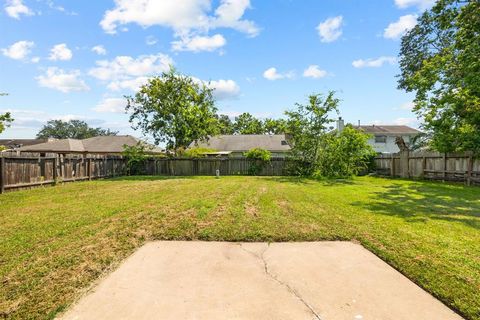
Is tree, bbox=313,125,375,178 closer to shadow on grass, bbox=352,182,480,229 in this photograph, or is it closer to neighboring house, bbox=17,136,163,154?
shadow on grass, bbox=352,182,480,229

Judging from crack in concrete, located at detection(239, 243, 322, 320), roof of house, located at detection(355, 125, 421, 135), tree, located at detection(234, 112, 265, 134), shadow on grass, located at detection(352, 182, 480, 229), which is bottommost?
shadow on grass, located at detection(352, 182, 480, 229)

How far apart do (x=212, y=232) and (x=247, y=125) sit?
4926 centimetres

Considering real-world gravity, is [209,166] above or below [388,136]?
below

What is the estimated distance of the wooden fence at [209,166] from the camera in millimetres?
18531

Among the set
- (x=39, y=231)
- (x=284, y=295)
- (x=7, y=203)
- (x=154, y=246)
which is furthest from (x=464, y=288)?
(x=7, y=203)

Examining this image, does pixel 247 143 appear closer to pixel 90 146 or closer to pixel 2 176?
pixel 90 146

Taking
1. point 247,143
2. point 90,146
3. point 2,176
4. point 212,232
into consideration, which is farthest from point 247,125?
point 212,232

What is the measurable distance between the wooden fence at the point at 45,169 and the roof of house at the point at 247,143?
1576 cm

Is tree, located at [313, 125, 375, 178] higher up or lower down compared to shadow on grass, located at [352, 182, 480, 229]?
higher up

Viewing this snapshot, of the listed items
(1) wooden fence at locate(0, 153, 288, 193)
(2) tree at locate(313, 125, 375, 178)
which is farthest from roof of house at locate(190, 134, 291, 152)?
(2) tree at locate(313, 125, 375, 178)

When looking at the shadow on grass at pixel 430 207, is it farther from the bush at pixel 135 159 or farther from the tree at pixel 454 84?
the bush at pixel 135 159

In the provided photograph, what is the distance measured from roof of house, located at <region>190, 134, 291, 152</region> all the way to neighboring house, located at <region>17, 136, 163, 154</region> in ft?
22.8

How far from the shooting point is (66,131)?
79.0 metres

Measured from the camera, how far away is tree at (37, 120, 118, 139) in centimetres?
7869
